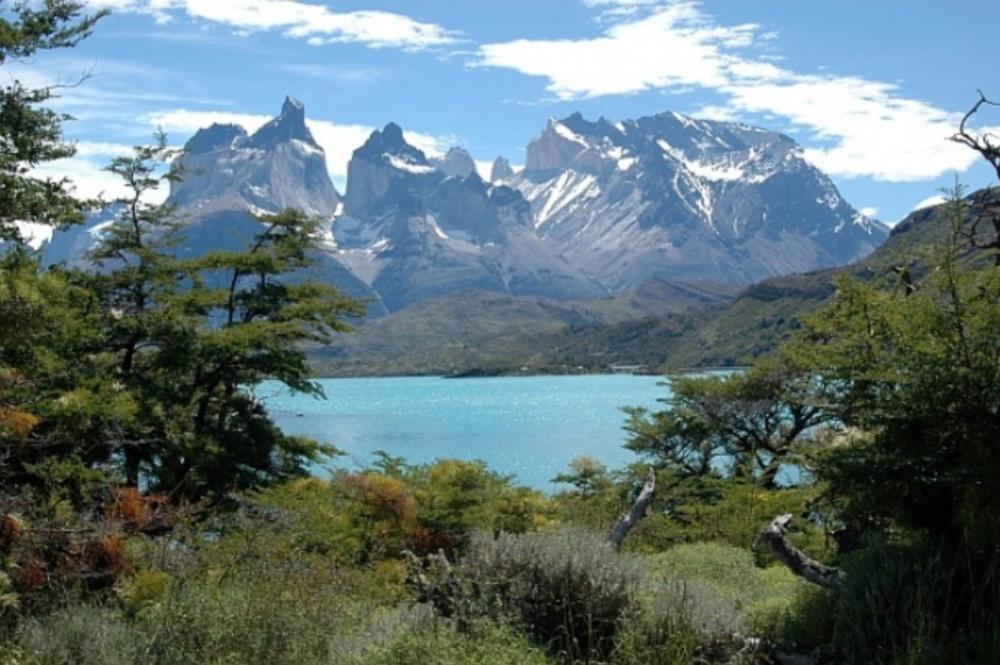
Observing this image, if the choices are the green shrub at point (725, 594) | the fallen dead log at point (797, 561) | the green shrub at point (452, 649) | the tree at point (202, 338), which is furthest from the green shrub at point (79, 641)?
the tree at point (202, 338)

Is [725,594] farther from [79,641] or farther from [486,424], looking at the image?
[486,424]

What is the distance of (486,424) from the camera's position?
92438 mm

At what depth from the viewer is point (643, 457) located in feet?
77.1

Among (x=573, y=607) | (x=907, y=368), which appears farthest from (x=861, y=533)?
(x=573, y=607)

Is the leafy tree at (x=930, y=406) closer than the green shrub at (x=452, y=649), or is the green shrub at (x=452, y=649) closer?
the green shrub at (x=452, y=649)

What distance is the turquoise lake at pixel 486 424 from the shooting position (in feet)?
186

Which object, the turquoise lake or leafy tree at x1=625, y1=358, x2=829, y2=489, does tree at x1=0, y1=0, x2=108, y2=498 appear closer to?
the turquoise lake

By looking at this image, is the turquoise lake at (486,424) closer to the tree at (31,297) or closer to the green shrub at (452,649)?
the tree at (31,297)

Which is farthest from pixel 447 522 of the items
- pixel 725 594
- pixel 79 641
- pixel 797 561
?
pixel 797 561

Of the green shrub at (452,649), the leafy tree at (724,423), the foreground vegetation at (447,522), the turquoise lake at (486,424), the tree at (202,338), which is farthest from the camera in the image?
the turquoise lake at (486,424)

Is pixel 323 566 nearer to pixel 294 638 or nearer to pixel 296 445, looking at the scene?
pixel 294 638

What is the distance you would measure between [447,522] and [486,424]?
80875mm

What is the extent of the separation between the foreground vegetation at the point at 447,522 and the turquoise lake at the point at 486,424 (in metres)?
2.80

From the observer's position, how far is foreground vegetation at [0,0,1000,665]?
5.89 meters
